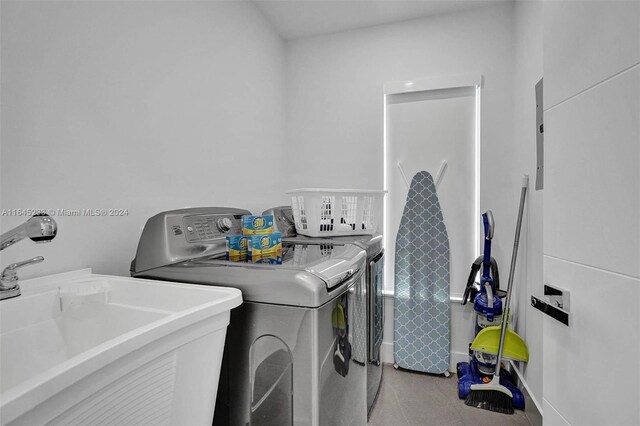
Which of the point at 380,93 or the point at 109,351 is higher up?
the point at 380,93

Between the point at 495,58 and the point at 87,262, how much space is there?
2.83 meters

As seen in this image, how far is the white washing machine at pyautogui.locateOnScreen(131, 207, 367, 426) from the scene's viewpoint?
3.36ft

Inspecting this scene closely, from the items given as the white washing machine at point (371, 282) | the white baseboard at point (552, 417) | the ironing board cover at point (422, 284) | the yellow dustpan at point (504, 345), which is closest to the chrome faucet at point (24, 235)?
the white washing machine at point (371, 282)

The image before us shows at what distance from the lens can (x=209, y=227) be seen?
146cm

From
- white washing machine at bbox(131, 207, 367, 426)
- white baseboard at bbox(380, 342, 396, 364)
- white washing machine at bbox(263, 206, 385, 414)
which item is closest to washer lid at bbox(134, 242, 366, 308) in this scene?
white washing machine at bbox(131, 207, 367, 426)

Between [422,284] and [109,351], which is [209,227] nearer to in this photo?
[109,351]

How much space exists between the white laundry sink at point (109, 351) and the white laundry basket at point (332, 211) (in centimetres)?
98

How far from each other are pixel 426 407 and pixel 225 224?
1.68 m

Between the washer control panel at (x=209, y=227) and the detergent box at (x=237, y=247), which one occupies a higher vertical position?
the washer control panel at (x=209, y=227)

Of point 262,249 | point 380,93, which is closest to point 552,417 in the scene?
point 262,249

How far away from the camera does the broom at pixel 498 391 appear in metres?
1.98

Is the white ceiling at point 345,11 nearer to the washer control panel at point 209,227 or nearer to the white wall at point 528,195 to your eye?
the white wall at point 528,195

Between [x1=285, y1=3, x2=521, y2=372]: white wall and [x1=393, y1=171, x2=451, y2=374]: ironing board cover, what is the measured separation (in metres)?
0.18

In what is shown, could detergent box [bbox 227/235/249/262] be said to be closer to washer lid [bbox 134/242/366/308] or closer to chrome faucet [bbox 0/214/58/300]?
washer lid [bbox 134/242/366/308]
